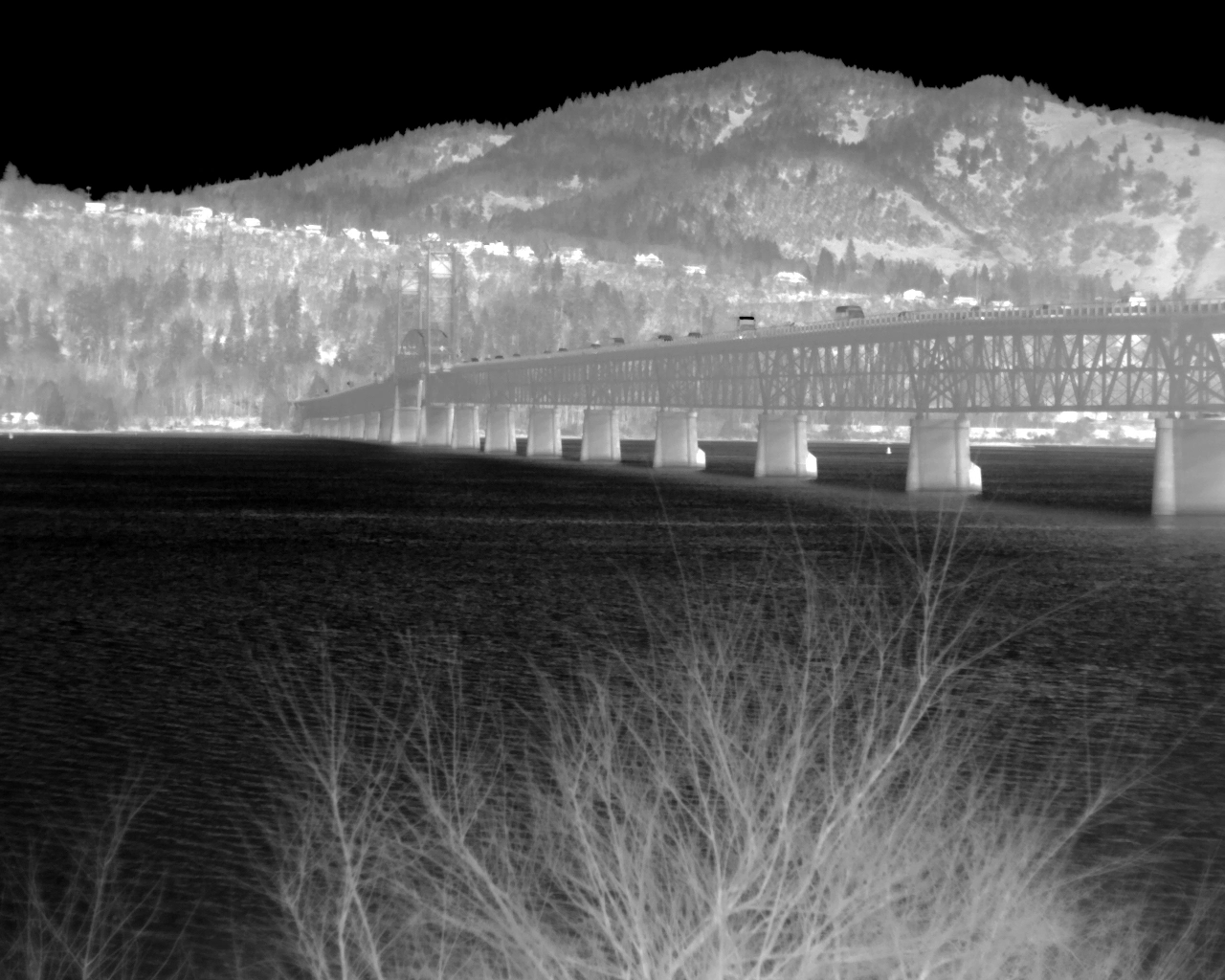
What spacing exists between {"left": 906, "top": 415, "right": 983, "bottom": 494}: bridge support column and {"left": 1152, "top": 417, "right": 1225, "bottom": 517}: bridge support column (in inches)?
999

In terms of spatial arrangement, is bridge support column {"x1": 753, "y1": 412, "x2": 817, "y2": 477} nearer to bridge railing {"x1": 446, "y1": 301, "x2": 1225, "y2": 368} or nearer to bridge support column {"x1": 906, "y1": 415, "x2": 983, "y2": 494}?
bridge railing {"x1": 446, "y1": 301, "x2": 1225, "y2": 368}

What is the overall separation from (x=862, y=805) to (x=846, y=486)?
149054 mm

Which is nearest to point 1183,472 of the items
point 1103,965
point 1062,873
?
point 1062,873

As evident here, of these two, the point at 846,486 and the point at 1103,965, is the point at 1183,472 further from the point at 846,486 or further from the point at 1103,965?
the point at 1103,965

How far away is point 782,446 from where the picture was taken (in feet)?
576

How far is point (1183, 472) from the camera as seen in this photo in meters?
114

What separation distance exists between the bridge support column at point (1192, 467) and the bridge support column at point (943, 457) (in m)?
25.4

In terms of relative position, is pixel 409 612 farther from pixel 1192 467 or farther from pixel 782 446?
pixel 782 446

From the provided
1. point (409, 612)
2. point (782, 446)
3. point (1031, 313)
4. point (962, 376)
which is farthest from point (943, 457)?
point (409, 612)

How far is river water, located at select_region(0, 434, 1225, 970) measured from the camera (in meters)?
28.1

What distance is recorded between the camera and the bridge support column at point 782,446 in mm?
175250

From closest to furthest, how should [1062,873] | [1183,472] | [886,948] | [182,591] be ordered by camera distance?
[886,948] → [1062,873] → [182,591] → [1183,472]

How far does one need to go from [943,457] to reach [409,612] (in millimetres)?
87175

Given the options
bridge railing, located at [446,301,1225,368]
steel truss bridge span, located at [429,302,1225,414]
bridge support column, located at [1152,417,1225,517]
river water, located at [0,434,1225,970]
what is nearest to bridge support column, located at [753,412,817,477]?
steel truss bridge span, located at [429,302,1225,414]
